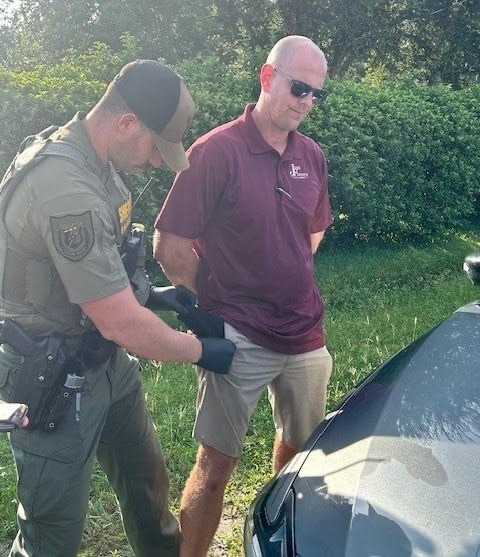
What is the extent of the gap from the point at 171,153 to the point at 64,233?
45 centimetres

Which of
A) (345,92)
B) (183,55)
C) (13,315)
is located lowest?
(183,55)

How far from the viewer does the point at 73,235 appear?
68.9 inches

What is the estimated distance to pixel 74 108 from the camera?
17.7 feet

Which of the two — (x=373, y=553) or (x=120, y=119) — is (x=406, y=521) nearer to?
(x=373, y=553)

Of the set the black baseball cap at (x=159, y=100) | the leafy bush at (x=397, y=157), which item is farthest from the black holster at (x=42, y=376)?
the leafy bush at (x=397, y=157)

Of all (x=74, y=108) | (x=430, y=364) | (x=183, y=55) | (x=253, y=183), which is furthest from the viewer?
(x=183, y=55)

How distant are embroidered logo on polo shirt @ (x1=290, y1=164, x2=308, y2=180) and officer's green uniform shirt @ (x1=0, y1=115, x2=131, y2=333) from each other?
0.87 m

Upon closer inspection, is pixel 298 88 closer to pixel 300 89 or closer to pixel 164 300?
pixel 300 89

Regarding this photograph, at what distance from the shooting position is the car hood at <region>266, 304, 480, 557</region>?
5.06 feet

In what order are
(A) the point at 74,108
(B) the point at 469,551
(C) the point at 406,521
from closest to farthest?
(B) the point at 469,551 → (C) the point at 406,521 → (A) the point at 74,108

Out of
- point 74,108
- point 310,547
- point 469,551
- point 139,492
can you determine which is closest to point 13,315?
point 139,492

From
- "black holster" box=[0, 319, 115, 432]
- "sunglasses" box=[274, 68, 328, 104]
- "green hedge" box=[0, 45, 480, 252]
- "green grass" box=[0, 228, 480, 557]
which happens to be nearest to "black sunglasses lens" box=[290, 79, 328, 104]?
"sunglasses" box=[274, 68, 328, 104]

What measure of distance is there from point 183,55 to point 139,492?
1514 centimetres

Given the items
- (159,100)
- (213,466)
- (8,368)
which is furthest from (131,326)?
(213,466)
